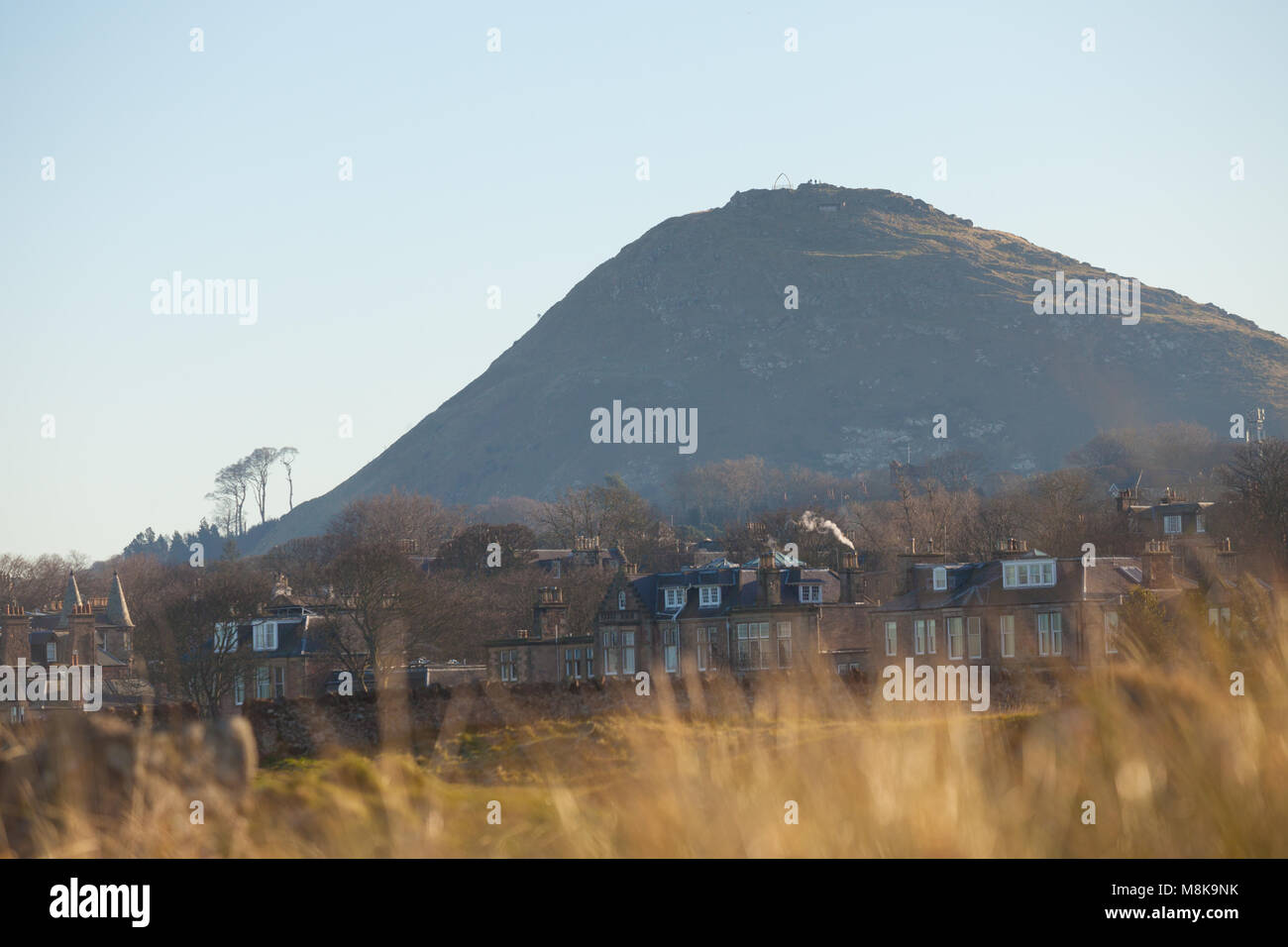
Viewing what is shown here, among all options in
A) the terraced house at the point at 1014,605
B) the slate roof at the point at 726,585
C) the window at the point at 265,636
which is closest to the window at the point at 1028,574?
the terraced house at the point at 1014,605

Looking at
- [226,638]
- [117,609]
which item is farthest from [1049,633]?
[117,609]

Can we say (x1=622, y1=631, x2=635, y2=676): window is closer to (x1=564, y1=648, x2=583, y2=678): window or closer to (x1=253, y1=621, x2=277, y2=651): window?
(x1=564, y1=648, x2=583, y2=678): window

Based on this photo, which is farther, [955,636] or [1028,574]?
[955,636]

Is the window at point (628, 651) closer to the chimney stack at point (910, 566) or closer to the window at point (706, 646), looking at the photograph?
the window at point (706, 646)

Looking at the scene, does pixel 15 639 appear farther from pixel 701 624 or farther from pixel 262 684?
pixel 701 624

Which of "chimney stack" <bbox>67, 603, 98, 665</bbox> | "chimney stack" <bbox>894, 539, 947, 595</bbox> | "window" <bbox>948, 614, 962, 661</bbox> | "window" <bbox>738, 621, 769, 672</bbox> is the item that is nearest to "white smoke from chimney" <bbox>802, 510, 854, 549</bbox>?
"window" <bbox>738, 621, 769, 672</bbox>
